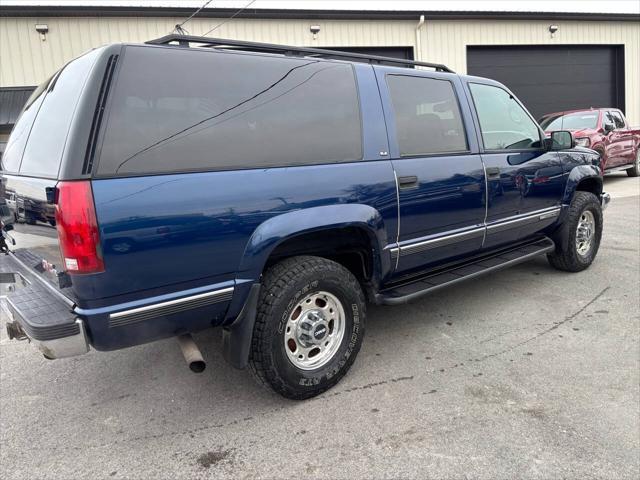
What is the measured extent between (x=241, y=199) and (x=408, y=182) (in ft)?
4.15

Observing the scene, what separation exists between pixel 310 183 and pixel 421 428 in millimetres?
1456

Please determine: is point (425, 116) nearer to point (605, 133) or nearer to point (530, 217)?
point (530, 217)

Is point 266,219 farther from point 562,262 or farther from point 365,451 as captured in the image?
point 562,262

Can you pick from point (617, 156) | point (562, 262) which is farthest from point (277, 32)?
point (562, 262)

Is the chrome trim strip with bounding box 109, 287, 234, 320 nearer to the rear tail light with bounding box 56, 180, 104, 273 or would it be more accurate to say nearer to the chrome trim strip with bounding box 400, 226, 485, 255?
the rear tail light with bounding box 56, 180, 104, 273

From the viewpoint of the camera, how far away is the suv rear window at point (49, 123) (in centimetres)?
236

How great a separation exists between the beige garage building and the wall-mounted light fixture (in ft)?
0.07

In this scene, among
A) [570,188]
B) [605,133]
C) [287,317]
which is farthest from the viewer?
[605,133]

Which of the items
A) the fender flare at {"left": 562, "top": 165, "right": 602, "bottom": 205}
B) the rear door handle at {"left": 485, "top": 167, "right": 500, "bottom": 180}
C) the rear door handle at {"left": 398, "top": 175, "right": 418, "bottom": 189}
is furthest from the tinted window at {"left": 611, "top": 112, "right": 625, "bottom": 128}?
the rear door handle at {"left": 398, "top": 175, "right": 418, "bottom": 189}

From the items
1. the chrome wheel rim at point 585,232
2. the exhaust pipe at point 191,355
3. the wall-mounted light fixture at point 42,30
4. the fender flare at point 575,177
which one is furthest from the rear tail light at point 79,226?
the wall-mounted light fixture at point 42,30

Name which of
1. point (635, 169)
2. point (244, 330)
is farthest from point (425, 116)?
point (635, 169)

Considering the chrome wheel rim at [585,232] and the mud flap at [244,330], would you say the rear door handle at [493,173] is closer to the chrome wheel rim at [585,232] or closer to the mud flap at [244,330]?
the chrome wheel rim at [585,232]

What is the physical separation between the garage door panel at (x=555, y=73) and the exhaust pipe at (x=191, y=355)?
15.3 meters

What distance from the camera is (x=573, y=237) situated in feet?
16.2
